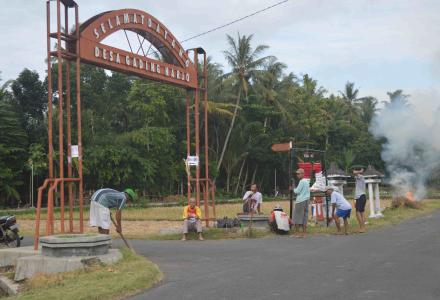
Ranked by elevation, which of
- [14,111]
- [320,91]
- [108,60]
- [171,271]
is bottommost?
[171,271]

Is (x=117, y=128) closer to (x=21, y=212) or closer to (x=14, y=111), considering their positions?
(x=14, y=111)

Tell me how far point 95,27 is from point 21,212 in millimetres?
21713

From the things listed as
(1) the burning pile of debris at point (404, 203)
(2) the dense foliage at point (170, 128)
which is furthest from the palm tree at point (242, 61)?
(1) the burning pile of debris at point (404, 203)

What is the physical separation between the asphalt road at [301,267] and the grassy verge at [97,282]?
254 millimetres

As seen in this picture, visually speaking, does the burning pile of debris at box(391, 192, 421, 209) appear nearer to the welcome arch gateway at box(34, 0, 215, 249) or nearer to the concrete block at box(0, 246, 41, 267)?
the welcome arch gateway at box(34, 0, 215, 249)

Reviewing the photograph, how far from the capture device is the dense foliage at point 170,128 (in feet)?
128

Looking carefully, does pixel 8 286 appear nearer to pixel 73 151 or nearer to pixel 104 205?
pixel 104 205

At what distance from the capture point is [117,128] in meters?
48.0

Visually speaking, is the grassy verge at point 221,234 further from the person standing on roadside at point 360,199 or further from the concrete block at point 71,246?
the concrete block at point 71,246

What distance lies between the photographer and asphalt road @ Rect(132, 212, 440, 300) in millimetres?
6859

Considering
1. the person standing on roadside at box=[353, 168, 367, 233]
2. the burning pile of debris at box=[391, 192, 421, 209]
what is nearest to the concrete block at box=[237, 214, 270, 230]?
the person standing on roadside at box=[353, 168, 367, 233]

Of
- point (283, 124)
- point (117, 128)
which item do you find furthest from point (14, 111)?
point (283, 124)

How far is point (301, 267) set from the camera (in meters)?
8.77

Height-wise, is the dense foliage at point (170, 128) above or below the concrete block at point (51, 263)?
above
